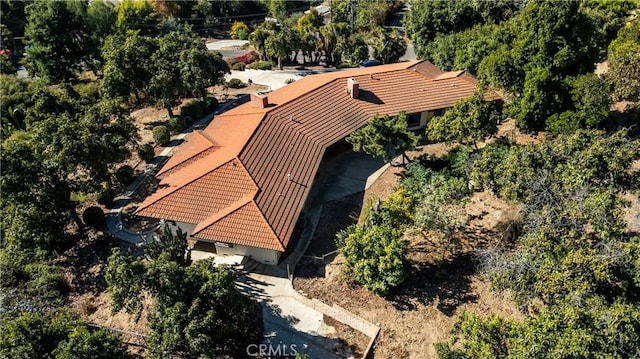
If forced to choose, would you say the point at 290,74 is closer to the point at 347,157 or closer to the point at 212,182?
the point at 347,157

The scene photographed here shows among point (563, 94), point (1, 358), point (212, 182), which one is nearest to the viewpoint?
point (1, 358)

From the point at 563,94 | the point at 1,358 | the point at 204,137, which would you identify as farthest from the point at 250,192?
the point at 563,94

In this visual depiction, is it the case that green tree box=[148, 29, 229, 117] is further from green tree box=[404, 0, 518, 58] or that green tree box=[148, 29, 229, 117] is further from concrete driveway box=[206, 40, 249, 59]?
concrete driveway box=[206, 40, 249, 59]

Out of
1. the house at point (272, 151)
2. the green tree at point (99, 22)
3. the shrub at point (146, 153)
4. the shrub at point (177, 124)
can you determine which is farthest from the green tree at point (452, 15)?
the green tree at point (99, 22)

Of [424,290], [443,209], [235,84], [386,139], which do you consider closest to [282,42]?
[235,84]

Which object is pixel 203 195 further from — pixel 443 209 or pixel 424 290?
pixel 443 209

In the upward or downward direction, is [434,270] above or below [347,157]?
below
